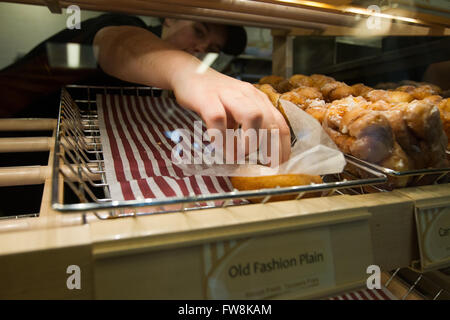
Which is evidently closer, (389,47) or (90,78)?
(90,78)

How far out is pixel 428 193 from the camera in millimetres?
688

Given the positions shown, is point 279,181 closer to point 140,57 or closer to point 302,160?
point 302,160

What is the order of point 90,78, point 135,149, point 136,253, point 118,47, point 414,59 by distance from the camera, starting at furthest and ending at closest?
point 414,59
point 90,78
point 118,47
point 135,149
point 136,253

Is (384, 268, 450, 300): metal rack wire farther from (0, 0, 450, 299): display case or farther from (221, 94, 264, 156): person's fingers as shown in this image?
(221, 94, 264, 156): person's fingers

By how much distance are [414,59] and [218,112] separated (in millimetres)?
1483

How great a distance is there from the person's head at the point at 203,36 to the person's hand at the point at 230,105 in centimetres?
61

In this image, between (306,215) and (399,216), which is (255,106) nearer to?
(306,215)

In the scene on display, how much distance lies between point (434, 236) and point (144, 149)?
79 centimetres

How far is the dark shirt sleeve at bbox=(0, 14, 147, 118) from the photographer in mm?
1190

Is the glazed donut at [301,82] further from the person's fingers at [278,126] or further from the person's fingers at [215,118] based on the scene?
the person's fingers at [215,118]

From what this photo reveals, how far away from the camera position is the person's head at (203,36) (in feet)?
4.33

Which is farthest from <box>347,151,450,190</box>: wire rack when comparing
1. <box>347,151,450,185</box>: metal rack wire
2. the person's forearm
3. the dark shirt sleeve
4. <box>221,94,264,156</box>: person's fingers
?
the dark shirt sleeve

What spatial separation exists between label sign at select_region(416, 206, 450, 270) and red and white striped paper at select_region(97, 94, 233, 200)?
1.42 ft

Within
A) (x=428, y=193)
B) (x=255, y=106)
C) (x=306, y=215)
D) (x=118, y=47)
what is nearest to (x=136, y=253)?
(x=306, y=215)
